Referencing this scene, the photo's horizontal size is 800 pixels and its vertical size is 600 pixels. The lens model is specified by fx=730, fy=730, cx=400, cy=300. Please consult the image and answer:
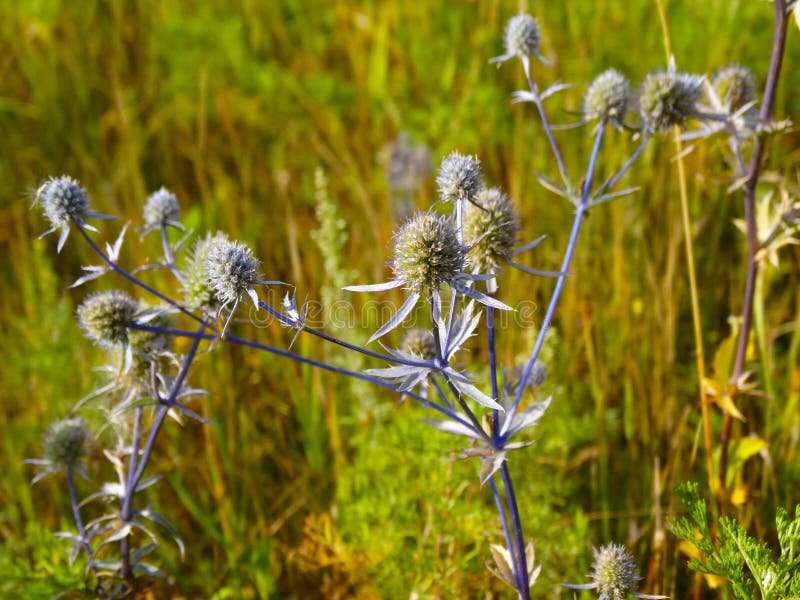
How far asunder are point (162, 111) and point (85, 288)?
1166 mm

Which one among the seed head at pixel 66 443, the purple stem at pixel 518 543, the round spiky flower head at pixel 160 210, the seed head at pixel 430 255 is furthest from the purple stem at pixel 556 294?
the seed head at pixel 66 443

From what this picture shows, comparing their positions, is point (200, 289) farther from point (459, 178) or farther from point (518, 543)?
point (518, 543)

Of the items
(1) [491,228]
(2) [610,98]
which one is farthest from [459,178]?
(2) [610,98]

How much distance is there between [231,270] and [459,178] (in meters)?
0.46

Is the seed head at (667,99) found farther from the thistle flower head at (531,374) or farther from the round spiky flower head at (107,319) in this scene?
the round spiky flower head at (107,319)

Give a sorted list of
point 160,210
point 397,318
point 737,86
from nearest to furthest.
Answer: point 397,318 < point 160,210 < point 737,86

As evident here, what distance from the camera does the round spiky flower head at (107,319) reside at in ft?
4.97

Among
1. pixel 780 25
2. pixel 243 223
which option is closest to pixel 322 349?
pixel 243 223

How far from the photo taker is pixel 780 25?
1.73 meters

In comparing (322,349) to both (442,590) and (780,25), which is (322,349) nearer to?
(442,590)

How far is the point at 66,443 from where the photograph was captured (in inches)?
69.9

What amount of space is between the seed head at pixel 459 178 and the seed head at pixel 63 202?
2.57 ft

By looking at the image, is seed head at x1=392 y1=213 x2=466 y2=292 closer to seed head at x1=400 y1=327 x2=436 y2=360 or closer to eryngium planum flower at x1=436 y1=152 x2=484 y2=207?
eryngium planum flower at x1=436 y1=152 x2=484 y2=207

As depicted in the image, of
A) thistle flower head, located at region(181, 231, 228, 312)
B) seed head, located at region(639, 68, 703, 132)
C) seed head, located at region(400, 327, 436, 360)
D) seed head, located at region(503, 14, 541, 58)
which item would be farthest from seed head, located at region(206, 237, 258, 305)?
seed head, located at region(639, 68, 703, 132)
